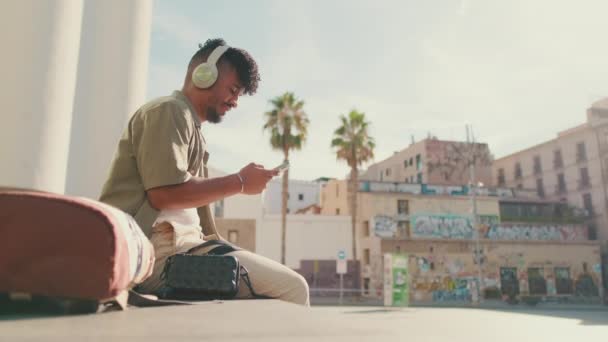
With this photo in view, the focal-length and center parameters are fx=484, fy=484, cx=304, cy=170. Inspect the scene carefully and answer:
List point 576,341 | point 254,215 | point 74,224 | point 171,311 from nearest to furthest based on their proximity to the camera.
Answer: point 576,341
point 74,224
point 171,311
point 254,215

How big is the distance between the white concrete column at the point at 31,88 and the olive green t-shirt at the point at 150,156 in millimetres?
1148

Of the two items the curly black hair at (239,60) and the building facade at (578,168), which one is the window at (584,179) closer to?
the building facade at (578,168)

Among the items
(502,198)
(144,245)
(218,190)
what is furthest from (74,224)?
(502,198)

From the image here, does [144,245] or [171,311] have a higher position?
[144,245]

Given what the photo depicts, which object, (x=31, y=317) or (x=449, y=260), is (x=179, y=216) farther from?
(x=449, y=260)

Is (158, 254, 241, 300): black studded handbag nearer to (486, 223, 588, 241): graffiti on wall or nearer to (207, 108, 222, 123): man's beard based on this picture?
(207, 108, 222, 123): man's beard

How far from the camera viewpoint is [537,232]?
3406 centimetres

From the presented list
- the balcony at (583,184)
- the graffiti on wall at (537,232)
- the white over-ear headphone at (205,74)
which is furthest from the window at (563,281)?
the white over-ear headphone at (205,74)

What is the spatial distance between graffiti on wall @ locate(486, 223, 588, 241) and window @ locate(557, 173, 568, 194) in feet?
18.5

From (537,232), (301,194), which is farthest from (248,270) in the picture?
(301,194)

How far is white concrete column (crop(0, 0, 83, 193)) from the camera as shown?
2.70 meters

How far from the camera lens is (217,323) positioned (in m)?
1.09

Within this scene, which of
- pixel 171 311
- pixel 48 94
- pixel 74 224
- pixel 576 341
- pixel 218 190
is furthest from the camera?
pixel 48 94

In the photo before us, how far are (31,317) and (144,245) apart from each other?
366mm
